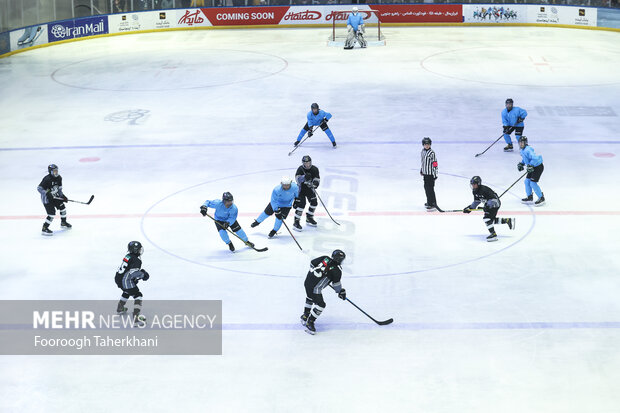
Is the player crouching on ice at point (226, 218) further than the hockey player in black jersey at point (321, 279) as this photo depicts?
Yes

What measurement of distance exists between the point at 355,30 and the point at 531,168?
1835cm

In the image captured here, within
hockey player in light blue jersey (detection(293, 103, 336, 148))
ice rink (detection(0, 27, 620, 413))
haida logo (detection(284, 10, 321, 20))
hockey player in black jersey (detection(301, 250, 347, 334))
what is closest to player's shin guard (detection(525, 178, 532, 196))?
ice rink (detection(0, 27, 620, 413))

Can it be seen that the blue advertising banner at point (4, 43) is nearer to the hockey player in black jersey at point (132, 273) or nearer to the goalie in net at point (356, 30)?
the goalie in net at point (356, 30)

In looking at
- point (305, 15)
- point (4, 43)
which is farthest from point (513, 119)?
point (4, 43)

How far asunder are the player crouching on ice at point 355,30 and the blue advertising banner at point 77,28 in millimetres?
11538

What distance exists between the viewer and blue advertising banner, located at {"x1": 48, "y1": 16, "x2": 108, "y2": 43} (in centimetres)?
3434

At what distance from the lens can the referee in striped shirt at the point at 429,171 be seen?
49.8ft

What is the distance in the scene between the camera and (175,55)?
31781 mm

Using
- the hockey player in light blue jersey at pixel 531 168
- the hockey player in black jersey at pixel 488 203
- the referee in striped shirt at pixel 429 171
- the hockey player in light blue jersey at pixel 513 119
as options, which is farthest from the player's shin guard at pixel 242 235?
the hockey player in light blue jersey at pixel 513 119

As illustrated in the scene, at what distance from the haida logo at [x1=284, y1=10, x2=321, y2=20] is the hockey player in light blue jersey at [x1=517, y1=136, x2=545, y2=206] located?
24147 millimetres

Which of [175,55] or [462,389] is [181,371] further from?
[175,55]

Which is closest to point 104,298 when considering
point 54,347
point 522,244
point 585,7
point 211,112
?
point 54,347

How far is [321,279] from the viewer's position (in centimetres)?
1055

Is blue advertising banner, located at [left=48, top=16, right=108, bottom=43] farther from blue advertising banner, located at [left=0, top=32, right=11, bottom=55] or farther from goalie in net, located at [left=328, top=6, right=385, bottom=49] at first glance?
goalie in net, located at [left=328, top=6, right=385, bottom=49]
